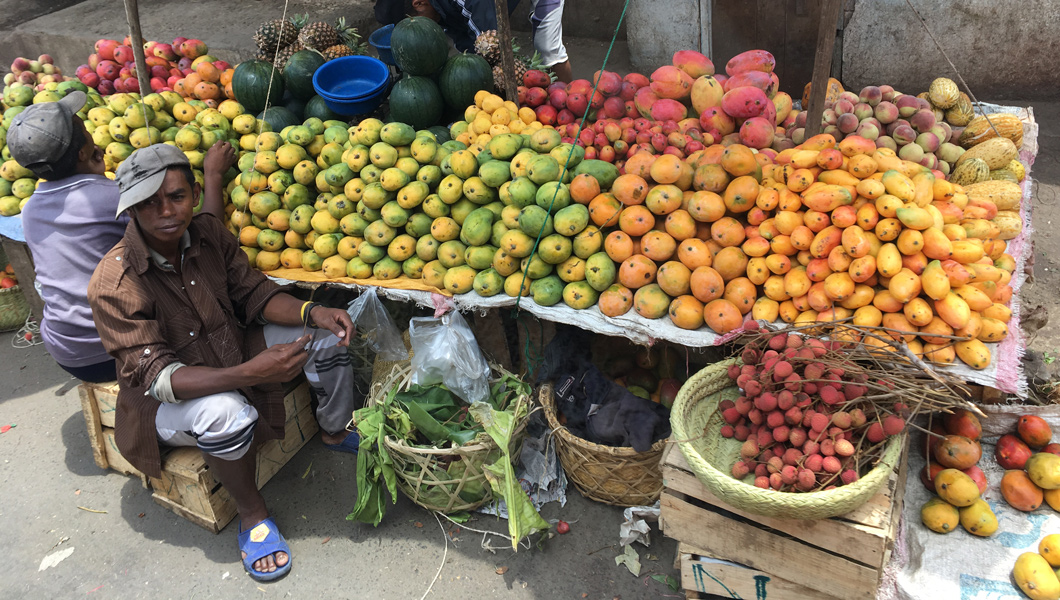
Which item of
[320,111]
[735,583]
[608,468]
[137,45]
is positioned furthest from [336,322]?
[137,45]

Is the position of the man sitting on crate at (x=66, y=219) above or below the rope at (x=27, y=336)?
above

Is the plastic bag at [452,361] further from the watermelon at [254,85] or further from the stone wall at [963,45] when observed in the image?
the stone wall at [963,45]

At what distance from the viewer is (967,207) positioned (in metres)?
2.62

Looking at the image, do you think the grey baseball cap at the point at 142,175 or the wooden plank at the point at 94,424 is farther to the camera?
the wooden plank at the point at 94,424

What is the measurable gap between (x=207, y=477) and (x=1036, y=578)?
3080mm

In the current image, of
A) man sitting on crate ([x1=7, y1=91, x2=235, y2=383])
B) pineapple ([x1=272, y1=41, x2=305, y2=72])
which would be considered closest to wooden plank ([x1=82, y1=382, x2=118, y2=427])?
man sitting on crate ([x1=7, y1=91, x2=235, y2=383])

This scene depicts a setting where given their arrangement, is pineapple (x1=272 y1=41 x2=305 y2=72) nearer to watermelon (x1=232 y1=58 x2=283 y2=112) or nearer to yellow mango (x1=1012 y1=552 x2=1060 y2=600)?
watermelon (x1=232 y1=58 x2=283 y2=112)

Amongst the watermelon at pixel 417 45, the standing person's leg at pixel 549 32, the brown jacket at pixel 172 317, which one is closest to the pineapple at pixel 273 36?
the watermelon at pixel 417 45

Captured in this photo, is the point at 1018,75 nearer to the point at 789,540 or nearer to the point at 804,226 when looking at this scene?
the point at 804,226

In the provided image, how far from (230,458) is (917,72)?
5683 mm

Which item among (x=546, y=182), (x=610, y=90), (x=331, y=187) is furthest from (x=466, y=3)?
(x=546, y=182)

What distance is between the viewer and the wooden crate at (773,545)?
2.02 meters

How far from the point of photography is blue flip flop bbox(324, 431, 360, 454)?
336 centimetres

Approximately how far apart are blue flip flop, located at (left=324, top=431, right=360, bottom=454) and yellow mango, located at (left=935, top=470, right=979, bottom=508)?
8.35ft
